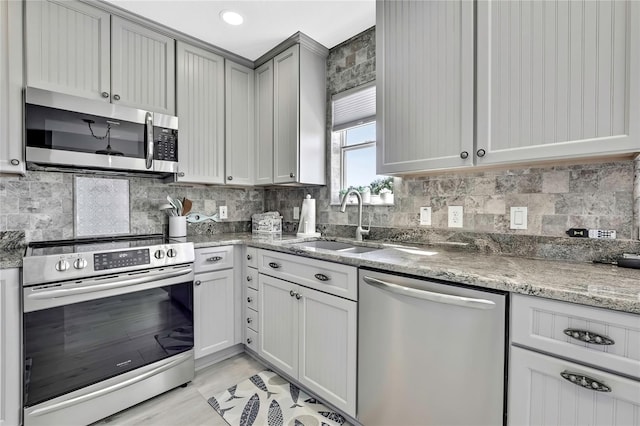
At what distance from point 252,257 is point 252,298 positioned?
1.03 ft

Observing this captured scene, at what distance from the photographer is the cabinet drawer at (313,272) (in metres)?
1.53

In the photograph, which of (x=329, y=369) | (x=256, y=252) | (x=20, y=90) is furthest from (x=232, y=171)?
(x=329, y=369)

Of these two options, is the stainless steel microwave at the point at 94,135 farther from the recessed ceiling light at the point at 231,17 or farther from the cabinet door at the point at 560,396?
the cabinet door at the point at 560,396

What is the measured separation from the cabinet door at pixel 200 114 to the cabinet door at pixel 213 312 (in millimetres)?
838

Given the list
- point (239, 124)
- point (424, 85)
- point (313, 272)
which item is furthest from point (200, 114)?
point (424, 85)

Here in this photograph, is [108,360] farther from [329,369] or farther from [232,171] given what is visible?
[232,171]

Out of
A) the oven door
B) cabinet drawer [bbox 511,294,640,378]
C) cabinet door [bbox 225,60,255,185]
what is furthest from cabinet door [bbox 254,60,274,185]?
cabinet drawer [bbox 511,294,640,378]

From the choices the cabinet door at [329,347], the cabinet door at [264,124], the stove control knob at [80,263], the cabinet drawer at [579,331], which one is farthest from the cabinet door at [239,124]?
the cabinet drawer at [579,331]

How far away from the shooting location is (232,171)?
8.70 ft

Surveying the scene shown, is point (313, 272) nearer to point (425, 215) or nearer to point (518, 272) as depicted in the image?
point (425, 215)

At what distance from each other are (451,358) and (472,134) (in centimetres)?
103

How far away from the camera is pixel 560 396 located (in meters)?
0.94

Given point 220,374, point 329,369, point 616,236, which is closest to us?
point 616,236

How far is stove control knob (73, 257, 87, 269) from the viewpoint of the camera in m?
1.51
